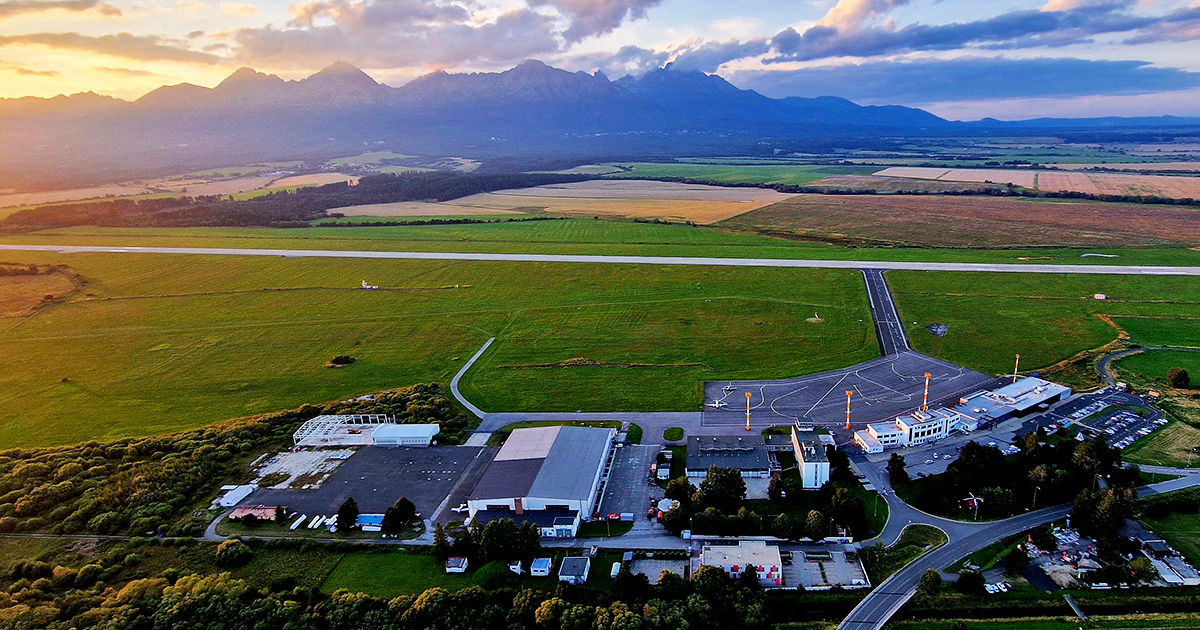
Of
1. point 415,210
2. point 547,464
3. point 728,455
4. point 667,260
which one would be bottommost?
point 728,455

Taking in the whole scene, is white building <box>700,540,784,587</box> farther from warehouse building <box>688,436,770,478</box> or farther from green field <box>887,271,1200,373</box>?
green field <box>887,271,1200,373</box>

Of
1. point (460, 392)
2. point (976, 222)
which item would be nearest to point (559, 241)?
point (460, 392)

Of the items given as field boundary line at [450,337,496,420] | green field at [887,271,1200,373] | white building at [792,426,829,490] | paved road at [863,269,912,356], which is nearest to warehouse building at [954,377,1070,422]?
green field at [887,271,1200,373]

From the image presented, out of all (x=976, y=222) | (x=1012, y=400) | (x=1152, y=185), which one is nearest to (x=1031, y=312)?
(x=1012, y=400)

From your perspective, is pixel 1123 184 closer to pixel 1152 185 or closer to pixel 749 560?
pixel 1152 185

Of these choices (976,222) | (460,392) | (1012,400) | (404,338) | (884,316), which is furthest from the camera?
(976,222)

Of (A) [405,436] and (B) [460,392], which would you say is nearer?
(A) [405,436]

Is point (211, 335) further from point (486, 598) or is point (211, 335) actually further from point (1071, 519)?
point (1071, 519)

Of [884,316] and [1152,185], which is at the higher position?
[1152,185]

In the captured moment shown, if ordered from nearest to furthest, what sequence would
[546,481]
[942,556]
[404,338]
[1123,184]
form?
[942,556], [546,481], [404,338], [1123,184]
